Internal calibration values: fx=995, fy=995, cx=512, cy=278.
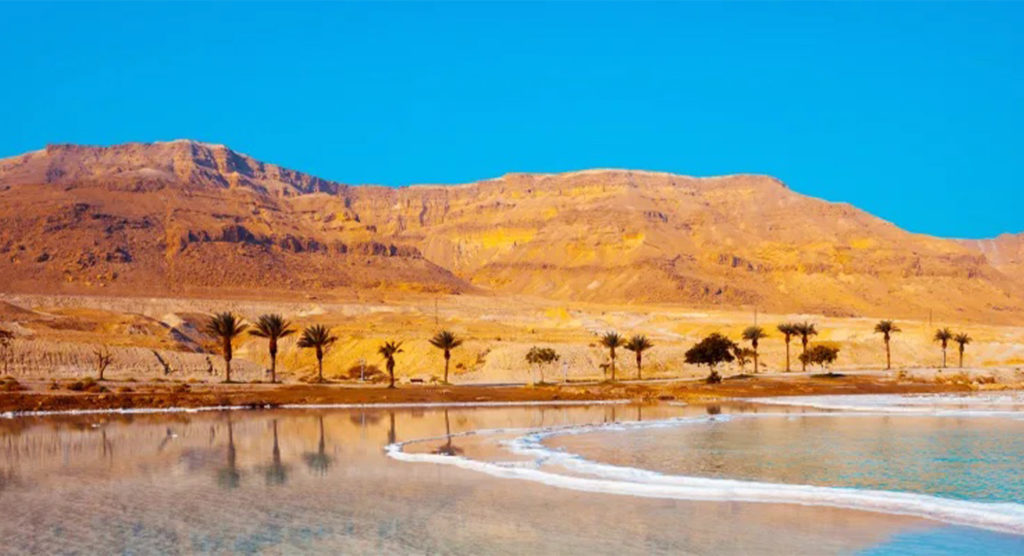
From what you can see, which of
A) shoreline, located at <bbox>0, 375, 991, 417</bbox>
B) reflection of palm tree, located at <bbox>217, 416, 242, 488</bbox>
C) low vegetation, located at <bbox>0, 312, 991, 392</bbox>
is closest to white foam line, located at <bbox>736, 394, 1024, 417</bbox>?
shoreline, located at <bbox>0, 375, 991, 417</bbox>

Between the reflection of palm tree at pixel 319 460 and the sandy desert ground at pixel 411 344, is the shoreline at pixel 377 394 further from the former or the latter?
the reflection of palm tree at pixel 319 460

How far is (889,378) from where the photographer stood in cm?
7612

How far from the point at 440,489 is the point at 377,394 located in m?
36.1

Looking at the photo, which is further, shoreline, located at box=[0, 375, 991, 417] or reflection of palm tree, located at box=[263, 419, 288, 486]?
shoreline, located at box=[0, 375, 991, 417]

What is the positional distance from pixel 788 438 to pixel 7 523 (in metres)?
24.6

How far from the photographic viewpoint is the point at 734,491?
2211 cm

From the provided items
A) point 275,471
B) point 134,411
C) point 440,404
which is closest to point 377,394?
point 440,404

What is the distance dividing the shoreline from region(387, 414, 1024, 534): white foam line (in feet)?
85.8

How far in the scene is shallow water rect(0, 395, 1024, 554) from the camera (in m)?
17.3

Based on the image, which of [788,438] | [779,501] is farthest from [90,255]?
[779,501]

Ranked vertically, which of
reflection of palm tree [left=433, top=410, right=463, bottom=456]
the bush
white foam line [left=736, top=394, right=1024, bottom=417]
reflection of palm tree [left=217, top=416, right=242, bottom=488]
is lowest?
white foam line [left=736, top=394, right=1024, bottom=417]

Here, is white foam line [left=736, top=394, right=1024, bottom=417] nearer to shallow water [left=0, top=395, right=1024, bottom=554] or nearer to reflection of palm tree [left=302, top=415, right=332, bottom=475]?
shallow water [left=0, top=395, right=1024, bottom=554]

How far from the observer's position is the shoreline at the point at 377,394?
5141 centimetres

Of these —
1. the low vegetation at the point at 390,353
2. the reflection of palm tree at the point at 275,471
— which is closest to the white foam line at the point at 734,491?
the reflection of palm tree at the point at 275,471
